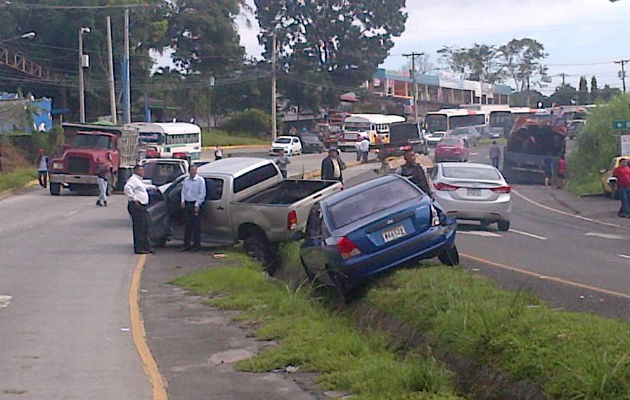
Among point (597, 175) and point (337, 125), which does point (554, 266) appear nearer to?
point (597, 175)

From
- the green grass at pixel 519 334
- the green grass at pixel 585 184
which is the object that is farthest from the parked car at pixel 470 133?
the green grass at pixel 519 334

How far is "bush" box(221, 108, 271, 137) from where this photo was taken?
3445 inches

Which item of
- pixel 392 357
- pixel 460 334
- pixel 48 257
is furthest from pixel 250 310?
pixel 48 257

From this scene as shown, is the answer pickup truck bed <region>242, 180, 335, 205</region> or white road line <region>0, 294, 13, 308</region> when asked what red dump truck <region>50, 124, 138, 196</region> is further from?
white road line <region>0, 294, 13, 308</region>

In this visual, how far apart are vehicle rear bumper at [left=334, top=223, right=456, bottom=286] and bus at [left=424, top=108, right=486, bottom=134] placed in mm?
68761

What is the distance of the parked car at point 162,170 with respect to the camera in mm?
28234

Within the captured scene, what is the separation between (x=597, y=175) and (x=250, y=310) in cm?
3128

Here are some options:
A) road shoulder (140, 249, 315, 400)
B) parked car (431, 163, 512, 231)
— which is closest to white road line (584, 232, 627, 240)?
parked car (431, 163, 512, 231)

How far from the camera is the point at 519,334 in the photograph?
880cm

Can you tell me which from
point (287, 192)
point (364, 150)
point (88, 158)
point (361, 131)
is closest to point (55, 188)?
point (88, 158)

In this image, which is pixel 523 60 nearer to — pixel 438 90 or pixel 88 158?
pixel 438 90

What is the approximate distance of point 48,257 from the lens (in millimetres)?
19719

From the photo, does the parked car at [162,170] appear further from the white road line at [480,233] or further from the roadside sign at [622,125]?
the roadside sign at [622,125]

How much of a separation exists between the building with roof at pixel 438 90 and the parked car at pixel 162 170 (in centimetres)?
7820
